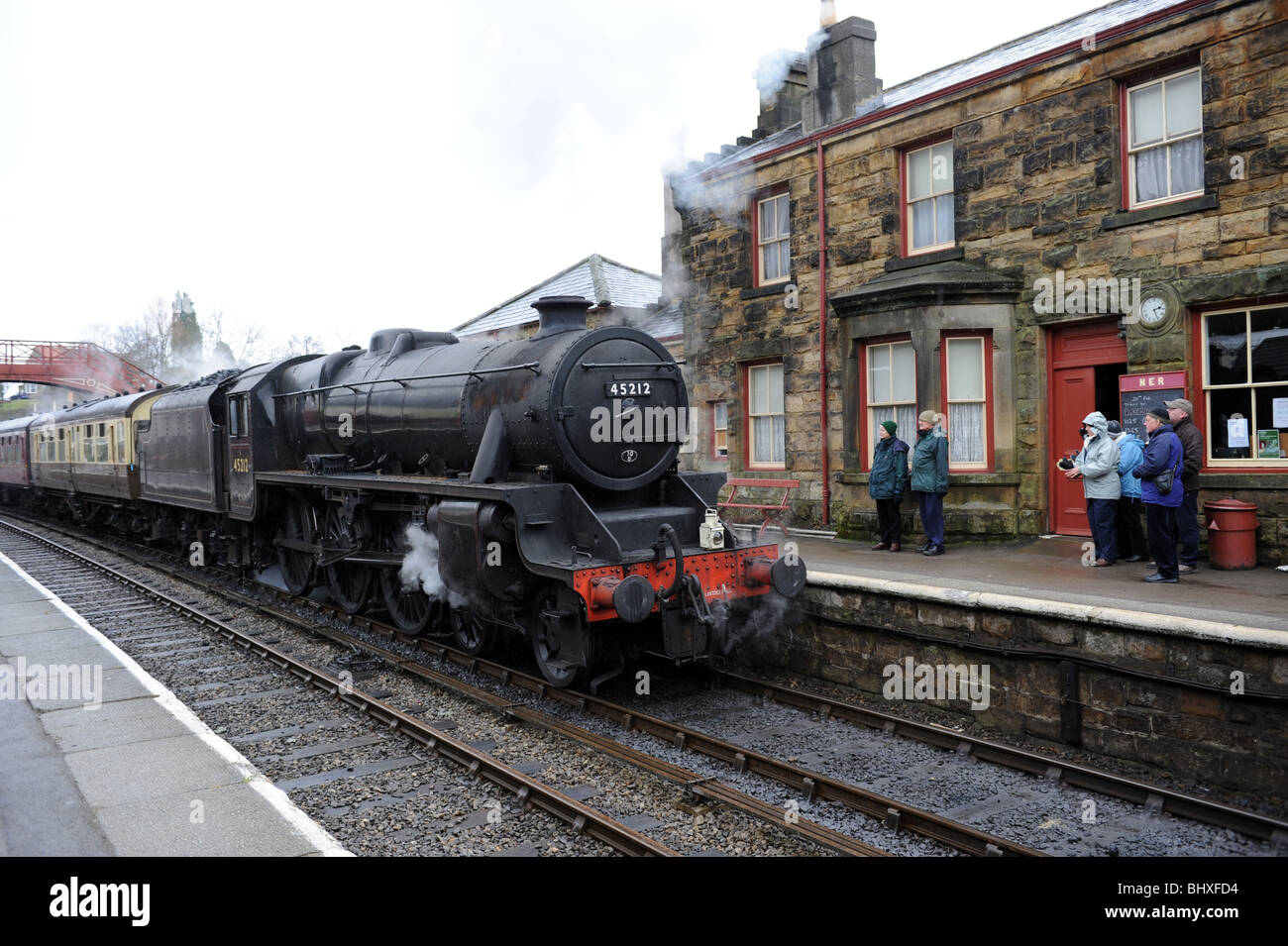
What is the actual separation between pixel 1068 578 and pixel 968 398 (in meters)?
3.33

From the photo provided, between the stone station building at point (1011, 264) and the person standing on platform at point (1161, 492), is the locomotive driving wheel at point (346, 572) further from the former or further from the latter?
the person standing on platform at point (1161, 492)

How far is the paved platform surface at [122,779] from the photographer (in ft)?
14.0

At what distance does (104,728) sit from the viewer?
6.06 m

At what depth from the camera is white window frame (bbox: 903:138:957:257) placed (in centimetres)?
1076

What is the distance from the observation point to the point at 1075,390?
9.84 meters

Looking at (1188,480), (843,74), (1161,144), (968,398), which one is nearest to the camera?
(1188,480)

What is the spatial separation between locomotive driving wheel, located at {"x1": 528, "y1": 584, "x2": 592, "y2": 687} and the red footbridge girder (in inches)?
1400

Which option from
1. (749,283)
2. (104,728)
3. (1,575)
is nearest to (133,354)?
(1,575)

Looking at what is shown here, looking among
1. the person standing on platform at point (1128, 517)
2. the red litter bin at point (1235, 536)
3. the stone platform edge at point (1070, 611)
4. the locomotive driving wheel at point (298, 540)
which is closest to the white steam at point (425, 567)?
the locomotive driving wheel at point (298, 540)

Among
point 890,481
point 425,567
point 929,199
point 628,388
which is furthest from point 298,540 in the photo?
point 929,199

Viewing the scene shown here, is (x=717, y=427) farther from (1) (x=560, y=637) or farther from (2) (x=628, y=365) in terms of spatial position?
(1) (x=560, y=637)

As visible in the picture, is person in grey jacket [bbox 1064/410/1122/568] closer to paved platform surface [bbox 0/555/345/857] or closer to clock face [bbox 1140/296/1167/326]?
clock face [bbox 1140/296/1167/326]

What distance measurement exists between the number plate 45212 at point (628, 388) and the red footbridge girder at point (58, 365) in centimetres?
3553

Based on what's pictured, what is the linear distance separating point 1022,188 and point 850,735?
6.67 m
